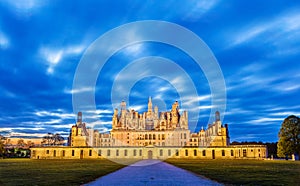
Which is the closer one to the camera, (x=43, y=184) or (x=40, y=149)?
(x=43, y=184)

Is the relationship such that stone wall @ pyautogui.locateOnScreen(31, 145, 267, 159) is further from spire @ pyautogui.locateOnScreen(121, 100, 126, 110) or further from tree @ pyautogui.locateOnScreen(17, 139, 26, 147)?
tree @ pyautogui.locateOnScreen(17, 139, 26, 147)

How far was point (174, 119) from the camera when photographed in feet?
347

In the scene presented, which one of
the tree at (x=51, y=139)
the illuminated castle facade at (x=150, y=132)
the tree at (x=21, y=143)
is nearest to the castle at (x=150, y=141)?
the illuminated castle facade at (x=150, y=132)

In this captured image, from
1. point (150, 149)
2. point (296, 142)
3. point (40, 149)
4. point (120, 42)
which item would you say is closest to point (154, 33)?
point (120, 42)

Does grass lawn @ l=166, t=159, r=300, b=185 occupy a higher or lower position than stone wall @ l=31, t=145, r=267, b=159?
higher

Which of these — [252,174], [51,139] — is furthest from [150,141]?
[252,174]

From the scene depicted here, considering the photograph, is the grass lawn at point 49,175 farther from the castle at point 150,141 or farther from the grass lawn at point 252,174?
the castle at point 150,141

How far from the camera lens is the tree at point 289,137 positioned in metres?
52.3

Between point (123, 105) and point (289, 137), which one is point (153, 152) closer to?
point (289, 137)

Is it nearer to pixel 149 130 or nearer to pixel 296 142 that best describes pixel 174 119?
pixel 149 130

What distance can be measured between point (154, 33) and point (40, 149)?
54891mm

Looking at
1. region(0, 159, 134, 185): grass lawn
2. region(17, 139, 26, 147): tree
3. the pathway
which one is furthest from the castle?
the pathway

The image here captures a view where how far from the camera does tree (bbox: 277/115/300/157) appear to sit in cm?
5234

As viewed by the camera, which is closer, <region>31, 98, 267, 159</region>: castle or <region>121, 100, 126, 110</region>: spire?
<region>31, 98, 267, 159</region>: castle
